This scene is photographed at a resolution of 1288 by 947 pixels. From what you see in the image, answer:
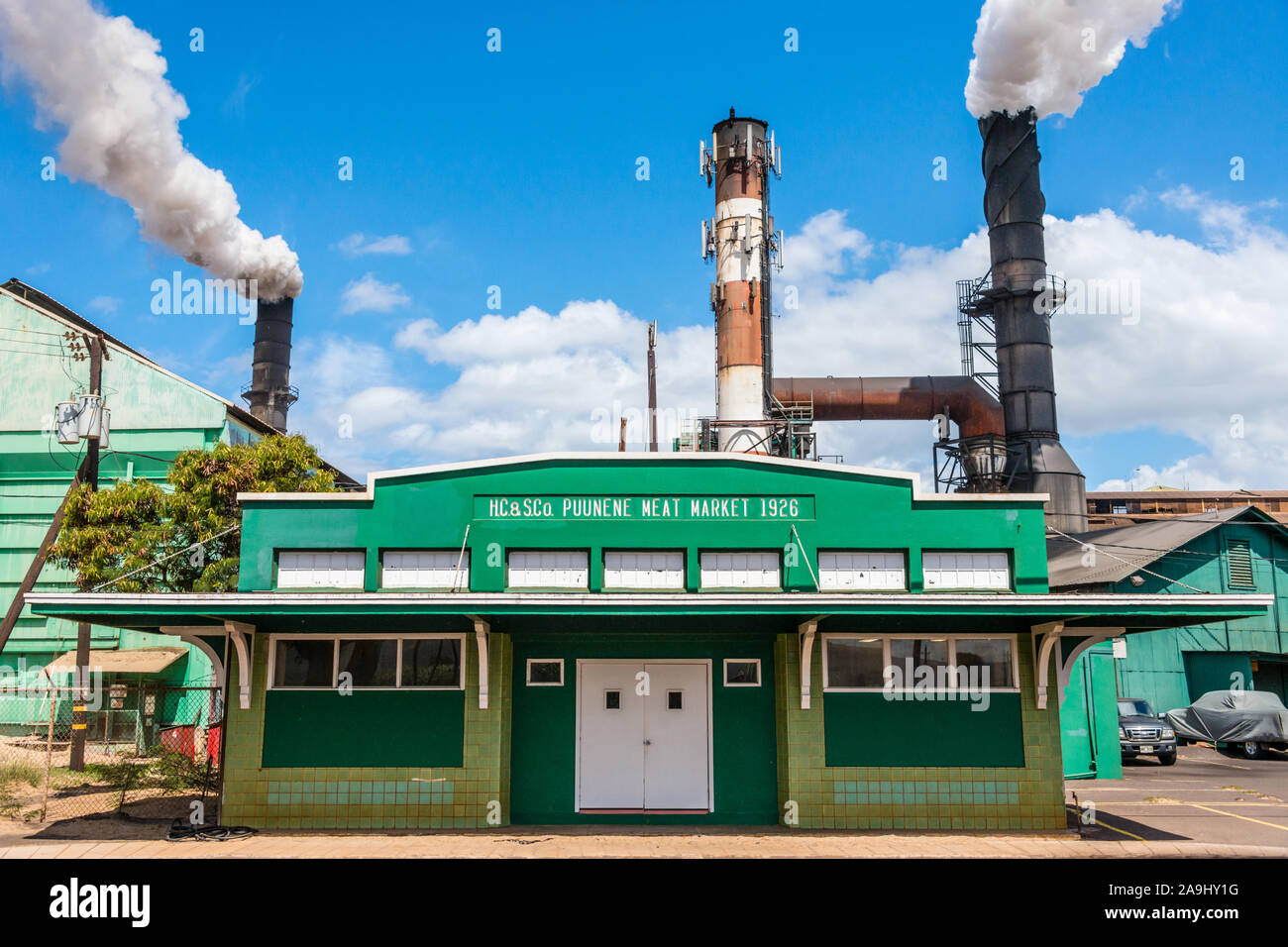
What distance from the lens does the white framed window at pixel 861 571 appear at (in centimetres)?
1602

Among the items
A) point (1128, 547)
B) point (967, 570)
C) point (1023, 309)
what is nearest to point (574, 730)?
point (967, 570)

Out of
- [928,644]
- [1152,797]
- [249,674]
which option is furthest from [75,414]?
[1152,797]

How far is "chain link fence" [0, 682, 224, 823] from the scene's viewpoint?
16766 mm

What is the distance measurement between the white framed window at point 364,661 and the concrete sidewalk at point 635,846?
2313 mm

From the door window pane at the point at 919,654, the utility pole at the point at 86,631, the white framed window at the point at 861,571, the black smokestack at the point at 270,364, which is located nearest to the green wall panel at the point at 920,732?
the door window pane at the point at 919,654

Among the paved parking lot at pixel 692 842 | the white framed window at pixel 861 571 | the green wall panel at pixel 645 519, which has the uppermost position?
the green wall panel at pixel 645 519

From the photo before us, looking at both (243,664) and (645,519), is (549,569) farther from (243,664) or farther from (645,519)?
(243,664)

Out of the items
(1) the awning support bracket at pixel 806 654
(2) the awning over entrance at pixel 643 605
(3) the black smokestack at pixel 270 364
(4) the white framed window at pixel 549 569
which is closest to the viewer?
(2) the awning over entrance at pixel 643 605

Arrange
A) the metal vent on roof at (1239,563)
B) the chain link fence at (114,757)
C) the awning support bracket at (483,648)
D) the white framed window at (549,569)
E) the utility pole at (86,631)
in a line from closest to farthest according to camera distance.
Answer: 1. the awning support bracket at (483,648)
2. the white framed window at (549,569)
3. the chain link fence at (114,757)
4. the utility pole at (86,631)
5. the metal vent on roof at (1239,563)

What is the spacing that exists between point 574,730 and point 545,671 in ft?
3.50

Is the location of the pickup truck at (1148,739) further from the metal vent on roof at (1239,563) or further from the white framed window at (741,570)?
the white framed window at (741,570)
